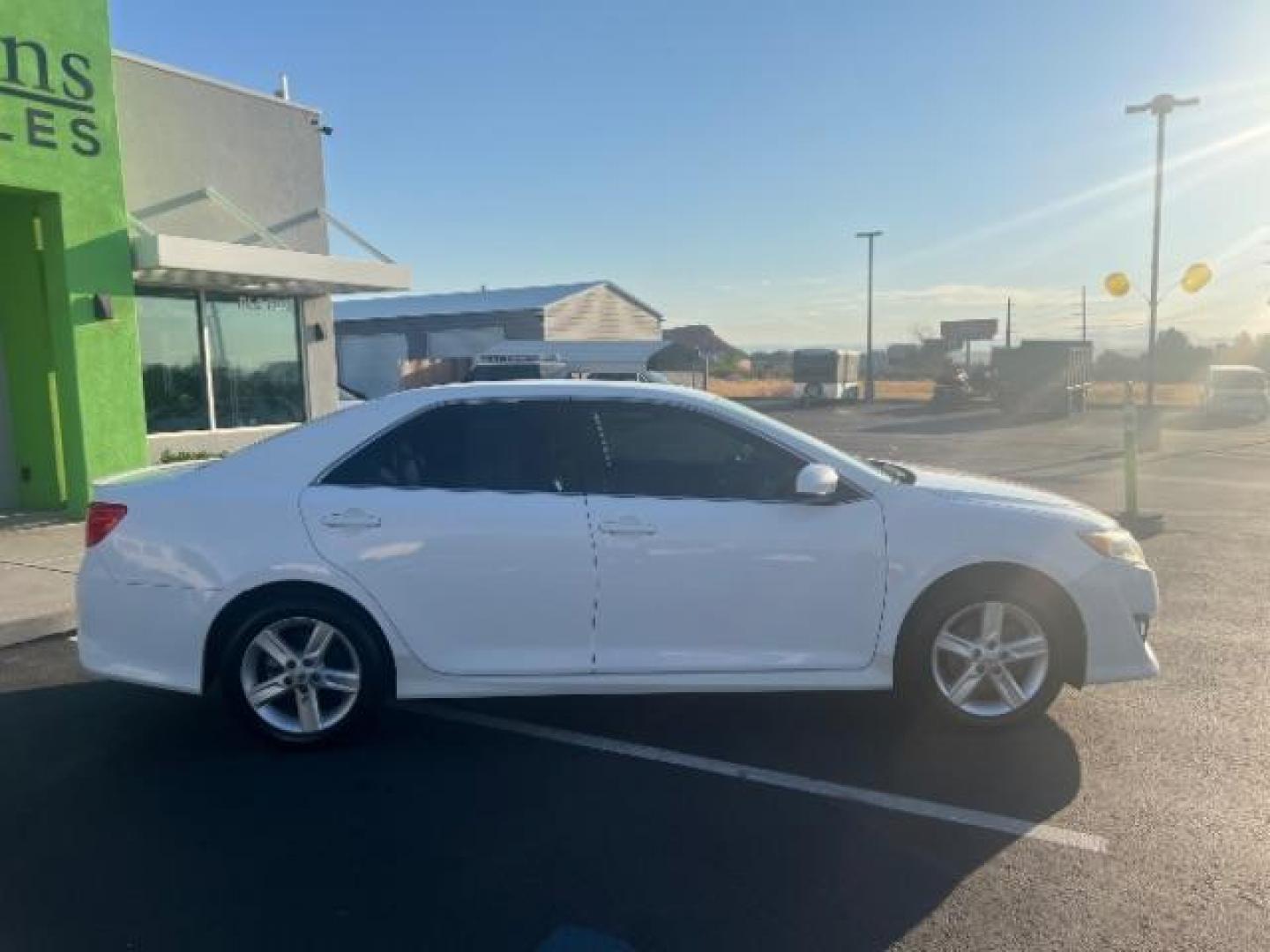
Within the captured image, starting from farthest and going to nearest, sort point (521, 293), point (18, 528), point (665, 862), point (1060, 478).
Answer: point (521, 293) < point (1060, 478) < point (18, 528) < point (665, 862)

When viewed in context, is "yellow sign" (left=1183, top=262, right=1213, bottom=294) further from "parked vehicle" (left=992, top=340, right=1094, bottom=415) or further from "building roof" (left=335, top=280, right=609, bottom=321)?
"building roof" (left=335, top=280, right=609, bottom=321)

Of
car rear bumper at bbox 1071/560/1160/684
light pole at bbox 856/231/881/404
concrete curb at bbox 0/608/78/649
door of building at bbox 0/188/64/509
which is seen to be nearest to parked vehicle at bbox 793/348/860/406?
light pole at bbox 856/231/881/404

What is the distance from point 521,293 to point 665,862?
49.1m

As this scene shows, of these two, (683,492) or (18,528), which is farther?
(18,528)

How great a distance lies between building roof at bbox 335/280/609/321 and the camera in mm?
47281

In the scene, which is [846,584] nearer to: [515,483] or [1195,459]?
[515,483]

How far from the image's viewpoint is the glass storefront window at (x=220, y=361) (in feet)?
36.3

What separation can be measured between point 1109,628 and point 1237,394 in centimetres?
2800

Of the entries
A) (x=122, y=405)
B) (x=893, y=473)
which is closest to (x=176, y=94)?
(x=122, y=405)

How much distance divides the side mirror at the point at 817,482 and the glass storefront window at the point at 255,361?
32.2ft

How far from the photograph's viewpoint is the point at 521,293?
50656 mm

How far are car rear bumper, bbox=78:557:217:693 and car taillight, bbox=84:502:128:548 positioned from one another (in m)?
0.11

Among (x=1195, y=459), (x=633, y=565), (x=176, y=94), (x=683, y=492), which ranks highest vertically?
(x=176, y=94)

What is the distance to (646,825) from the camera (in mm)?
3504
